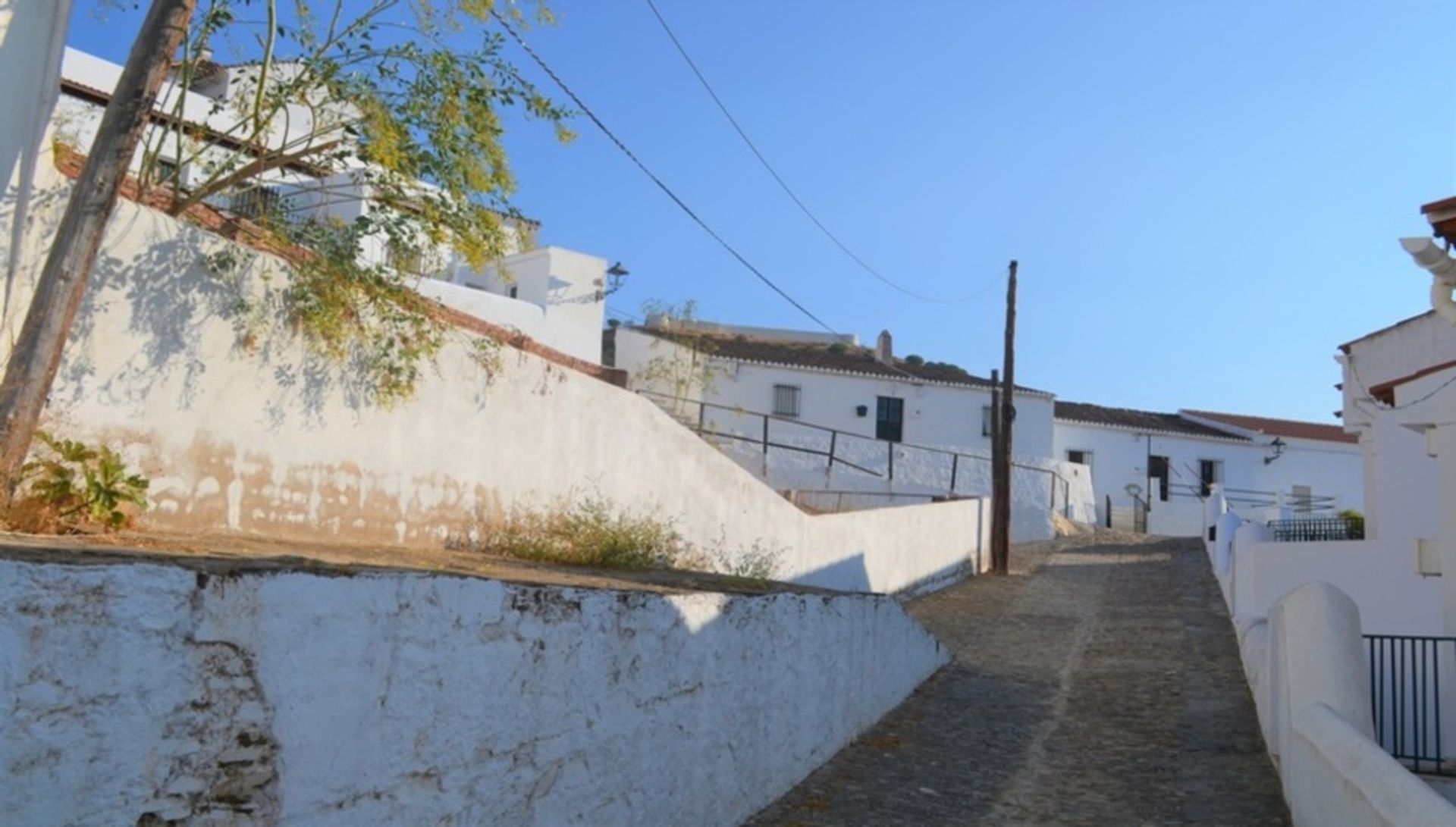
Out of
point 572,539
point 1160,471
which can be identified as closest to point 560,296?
point 572,539

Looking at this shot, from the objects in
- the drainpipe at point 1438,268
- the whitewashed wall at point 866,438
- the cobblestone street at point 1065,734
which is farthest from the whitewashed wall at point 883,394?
the drainpipe at point 1438,268

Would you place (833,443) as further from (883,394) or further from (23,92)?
(23,92)

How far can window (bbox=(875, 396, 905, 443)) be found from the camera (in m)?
36.8

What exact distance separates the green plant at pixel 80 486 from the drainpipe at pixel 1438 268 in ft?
28.0

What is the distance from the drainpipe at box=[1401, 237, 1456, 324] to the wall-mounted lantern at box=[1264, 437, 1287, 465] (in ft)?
118

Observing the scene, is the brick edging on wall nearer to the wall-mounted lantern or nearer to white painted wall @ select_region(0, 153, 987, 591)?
white painted wall @ select_region(0, 153, 987, 591)

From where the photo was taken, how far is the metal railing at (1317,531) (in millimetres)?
18844

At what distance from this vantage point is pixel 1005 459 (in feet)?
76.0

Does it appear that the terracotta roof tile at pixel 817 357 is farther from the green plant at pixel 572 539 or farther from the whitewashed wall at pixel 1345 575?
the green plant at pixel 572 539

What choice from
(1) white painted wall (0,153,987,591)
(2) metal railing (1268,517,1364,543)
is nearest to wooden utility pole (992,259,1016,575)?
(2) metal railing (1268,517,1364,543)

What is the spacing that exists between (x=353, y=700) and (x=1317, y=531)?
62.5ft

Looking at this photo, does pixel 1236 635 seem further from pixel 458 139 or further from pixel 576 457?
pixel 458 139

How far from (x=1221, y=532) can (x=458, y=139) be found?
15282 millimetres


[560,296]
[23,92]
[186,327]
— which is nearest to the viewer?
[23,92]
